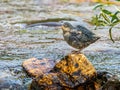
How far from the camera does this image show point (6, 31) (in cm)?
944

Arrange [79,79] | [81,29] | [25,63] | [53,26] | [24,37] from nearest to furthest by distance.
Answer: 1. [79,79]
2. [81,29]
3. [25,63]
4. [24,37]
5. [53,26]

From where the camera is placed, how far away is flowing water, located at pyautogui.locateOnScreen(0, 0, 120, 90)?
19.4 feet

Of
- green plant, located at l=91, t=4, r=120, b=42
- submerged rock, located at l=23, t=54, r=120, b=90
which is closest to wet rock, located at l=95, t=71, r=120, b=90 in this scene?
submerged rock, located at l=23, t=54, r=120, b=90

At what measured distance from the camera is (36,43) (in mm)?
8000

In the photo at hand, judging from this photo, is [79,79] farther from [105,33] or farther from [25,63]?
[105,33]

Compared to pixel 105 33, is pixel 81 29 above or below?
above

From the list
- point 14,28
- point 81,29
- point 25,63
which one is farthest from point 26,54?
point 14,28

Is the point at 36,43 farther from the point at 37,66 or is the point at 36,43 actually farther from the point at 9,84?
the point at 9,84

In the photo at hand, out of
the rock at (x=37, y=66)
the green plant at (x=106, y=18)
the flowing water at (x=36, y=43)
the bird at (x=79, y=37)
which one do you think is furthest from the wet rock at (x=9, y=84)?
the green plant at (x=106, y=18)

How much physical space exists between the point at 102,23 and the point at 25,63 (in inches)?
78.3

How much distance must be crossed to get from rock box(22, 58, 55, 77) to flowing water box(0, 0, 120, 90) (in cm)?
9

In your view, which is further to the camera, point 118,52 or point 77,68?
point 118,52

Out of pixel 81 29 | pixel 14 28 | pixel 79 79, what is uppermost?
pixel 81 29

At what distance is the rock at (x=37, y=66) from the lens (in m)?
5.53
